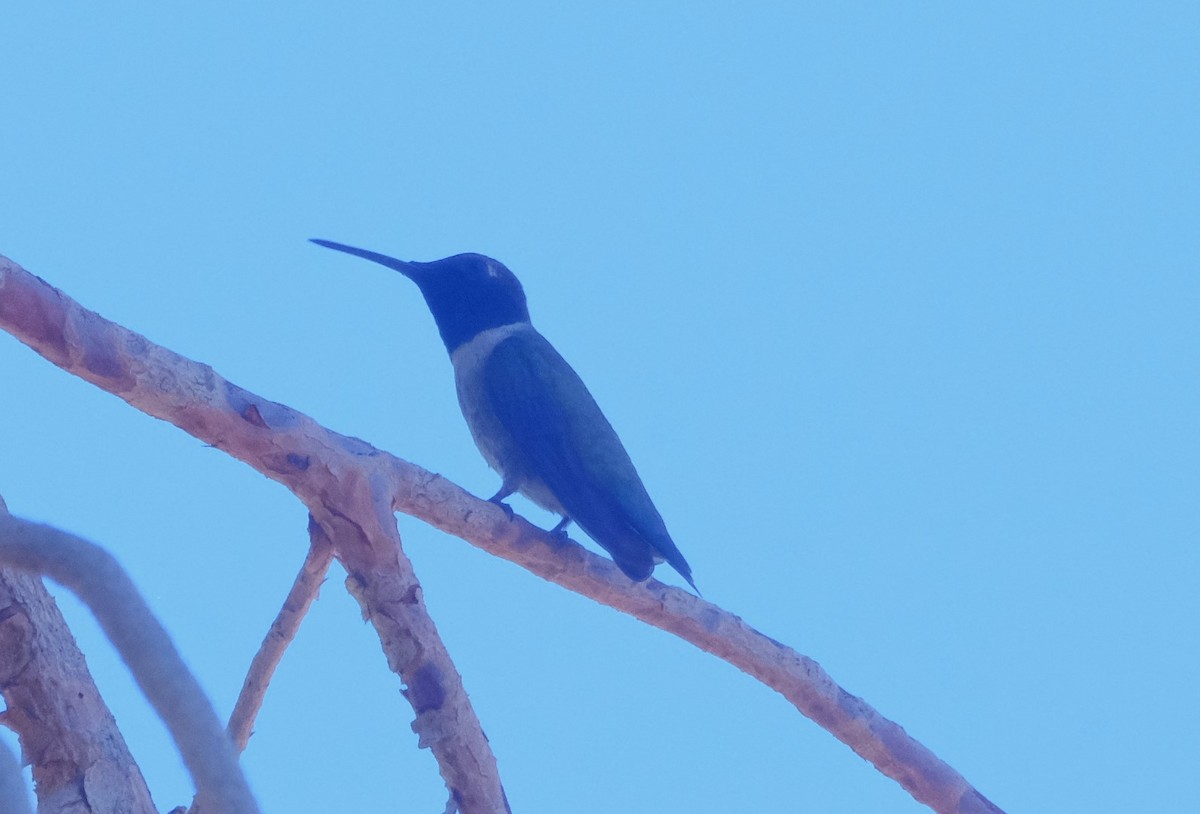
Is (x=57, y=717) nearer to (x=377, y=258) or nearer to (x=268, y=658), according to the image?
(x=268, y=658)

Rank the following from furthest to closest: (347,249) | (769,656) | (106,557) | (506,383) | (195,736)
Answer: (347,249) < (506,383) < (769,656) < (106,557) < (195,736)

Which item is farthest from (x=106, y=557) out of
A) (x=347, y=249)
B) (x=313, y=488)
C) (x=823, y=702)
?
(x=347, y=249)

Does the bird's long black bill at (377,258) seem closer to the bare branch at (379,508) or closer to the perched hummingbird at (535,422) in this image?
the perched hummingbird at (535,422)

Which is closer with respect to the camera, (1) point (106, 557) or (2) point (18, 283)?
(1) point (106, 557)

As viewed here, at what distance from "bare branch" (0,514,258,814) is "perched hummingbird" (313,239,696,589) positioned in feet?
8.05

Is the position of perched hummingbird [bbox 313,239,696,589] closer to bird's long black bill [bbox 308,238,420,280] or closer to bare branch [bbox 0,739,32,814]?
bird's long black bill [bbox 308,238,420,280]

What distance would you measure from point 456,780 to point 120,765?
71 cm

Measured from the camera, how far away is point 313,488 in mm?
3094

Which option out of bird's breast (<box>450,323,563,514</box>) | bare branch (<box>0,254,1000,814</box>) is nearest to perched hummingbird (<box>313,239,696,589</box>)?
bird's breast (<box>450,323,563,514</box>)

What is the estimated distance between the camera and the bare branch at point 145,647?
46.3 inches

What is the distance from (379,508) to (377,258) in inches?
100

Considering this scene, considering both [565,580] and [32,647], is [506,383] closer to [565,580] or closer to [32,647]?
[565,580]

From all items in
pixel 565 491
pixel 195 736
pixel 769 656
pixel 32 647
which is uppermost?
pixel 565 491

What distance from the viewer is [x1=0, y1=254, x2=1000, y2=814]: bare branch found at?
2.81m
